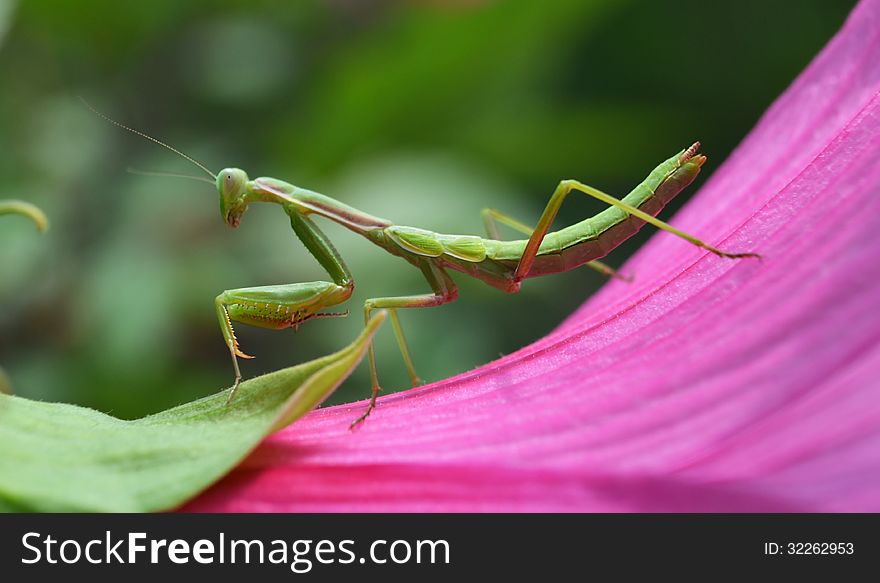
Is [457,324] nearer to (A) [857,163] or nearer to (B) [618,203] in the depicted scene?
(B) [618,203]

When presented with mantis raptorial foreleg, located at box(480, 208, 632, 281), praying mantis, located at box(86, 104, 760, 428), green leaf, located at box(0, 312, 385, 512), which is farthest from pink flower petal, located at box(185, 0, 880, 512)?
mantis raptorial foreleg, located at box(480, 208, 632, 281)

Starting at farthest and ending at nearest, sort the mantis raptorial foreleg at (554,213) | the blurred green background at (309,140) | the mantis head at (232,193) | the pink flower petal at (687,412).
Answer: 1. the blurred green background at (309,140)
2. the mantis head at (232,193)
3. the mantis raptorial foreleg at (554,213)
4. the pink flower petal at (687,412)

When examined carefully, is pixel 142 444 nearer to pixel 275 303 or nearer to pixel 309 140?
pixel 275 303

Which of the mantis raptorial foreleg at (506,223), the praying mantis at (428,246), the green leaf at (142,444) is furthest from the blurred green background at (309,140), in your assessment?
the green leaf at (142,444)

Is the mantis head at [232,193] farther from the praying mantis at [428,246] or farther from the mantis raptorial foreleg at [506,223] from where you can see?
the mantis raptorial foreleg at [506,223]

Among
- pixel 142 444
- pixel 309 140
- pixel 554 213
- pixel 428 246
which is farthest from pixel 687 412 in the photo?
pixel 309 140
